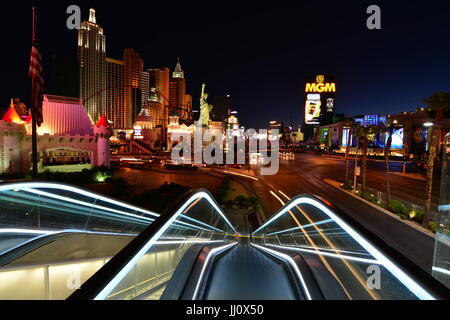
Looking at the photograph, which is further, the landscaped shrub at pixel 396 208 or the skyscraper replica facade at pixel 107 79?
the skyscraper replica facade at pixel 107 79

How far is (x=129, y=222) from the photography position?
8.69 metres

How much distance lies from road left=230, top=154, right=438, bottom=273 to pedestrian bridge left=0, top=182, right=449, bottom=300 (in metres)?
1.00

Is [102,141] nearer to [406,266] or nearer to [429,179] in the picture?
[429,179]

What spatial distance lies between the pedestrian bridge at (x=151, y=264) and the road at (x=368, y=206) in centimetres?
100

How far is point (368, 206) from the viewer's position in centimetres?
2191

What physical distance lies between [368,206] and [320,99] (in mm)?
97412

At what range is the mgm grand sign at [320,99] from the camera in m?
111

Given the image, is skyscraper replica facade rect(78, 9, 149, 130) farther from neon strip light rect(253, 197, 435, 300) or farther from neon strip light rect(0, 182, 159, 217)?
neon strip light rect(253, 197, 435, 300)

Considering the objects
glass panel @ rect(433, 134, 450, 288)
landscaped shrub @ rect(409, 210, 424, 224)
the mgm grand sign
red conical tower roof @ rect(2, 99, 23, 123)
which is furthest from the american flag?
the mgm grand sign

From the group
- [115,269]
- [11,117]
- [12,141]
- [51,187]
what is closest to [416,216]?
[51,187]

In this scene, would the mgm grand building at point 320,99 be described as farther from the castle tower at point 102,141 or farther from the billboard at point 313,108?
the castle tower at point 102,141

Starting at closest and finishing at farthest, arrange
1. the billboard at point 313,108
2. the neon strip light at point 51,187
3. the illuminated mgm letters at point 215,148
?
1. the neon strip light at point 51,187
2. the illuminated mgm letters at point 215,148
3. the billboard at point 313,108

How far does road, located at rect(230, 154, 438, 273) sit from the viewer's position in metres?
13.2

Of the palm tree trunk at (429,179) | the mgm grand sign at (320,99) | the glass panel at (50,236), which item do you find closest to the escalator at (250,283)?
the glass panel at (50,236)
